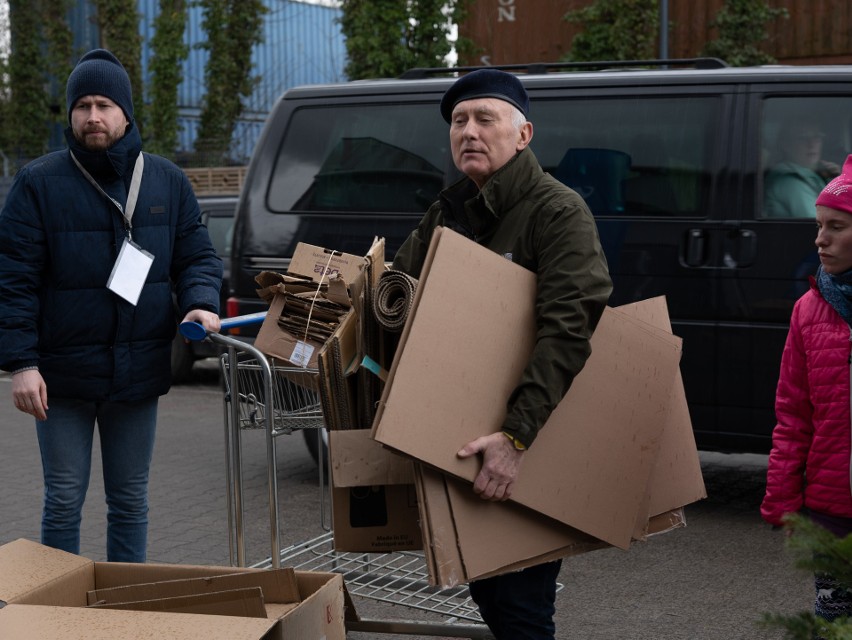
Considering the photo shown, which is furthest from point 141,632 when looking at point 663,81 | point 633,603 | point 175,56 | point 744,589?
point 175,56

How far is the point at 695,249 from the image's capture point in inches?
236

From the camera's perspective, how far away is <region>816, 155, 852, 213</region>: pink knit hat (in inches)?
126

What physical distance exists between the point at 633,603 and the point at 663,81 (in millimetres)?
2726

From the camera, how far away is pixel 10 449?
332 inches

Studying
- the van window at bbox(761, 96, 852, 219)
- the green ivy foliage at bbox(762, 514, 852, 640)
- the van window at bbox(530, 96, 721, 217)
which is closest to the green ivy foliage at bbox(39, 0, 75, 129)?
the van window at bbox(530, 96, 721, 217)

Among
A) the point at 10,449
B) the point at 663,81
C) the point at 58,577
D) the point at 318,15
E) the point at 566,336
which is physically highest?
the point at 318,15

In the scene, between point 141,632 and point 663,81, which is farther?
point 663,81

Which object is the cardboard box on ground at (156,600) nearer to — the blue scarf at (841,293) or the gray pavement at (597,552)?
the gray pavement at (597,552)

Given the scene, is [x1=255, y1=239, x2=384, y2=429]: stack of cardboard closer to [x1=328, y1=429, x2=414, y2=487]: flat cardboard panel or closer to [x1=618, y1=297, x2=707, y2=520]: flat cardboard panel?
[x1=328, y1=429, x2=414, y2=487]: flat cardboard panel

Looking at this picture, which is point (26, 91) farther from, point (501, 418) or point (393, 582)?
point (501, 418)

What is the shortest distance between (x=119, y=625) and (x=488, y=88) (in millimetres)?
1594

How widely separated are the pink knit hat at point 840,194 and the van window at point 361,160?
3.41 m

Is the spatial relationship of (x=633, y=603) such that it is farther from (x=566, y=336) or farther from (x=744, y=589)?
(x=566, y=336)

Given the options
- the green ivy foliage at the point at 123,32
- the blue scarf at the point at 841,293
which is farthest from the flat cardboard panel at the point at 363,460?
the green ivy foliage at the point at 123,32
